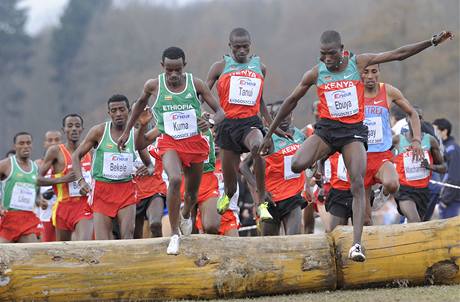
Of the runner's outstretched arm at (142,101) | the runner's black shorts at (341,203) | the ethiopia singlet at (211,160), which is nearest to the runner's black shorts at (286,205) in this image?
the runner's black shorts at (341,203)

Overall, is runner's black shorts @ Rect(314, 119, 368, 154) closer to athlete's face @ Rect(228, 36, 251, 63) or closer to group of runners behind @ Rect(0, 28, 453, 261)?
group of runners behind @ Rect(0, 28, 453, 261)

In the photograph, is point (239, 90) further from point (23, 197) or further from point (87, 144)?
point (23, 197)

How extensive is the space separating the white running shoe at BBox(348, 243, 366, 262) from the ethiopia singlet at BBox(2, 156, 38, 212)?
6932mm

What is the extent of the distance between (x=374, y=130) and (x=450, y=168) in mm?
5623

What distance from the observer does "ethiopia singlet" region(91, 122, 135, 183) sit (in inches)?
526

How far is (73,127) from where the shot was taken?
1491 cm

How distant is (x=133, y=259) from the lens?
34.1 feet

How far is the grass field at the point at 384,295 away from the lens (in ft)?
32.1

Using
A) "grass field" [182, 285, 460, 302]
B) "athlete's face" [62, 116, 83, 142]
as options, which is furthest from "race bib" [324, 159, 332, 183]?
"grass field" [182, 285, 460, 302]

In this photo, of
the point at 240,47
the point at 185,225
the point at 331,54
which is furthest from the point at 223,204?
the point at 331,54

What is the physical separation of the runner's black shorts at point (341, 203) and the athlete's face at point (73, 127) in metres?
4.15

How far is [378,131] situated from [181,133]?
9.19ft

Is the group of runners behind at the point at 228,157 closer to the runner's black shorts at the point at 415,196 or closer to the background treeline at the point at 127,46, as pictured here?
the runner's black shorts at the point at 415,196

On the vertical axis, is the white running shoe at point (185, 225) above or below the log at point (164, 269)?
above
